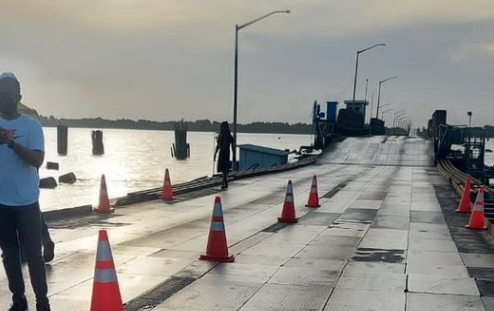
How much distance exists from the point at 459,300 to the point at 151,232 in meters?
5.69

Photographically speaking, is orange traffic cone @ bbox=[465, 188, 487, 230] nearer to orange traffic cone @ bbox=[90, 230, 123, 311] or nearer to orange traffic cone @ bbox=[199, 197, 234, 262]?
orange traffic cone @ bbox=[199, 197, 234, 262]

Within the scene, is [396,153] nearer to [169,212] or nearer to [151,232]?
[169,212]

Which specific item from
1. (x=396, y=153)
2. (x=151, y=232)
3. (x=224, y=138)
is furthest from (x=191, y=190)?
(x=396, y=153)

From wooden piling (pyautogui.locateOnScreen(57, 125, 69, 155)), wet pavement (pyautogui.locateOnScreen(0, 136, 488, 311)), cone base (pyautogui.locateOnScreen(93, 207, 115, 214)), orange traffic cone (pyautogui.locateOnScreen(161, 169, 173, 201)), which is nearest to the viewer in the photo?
wet pavement (pyautogui.locateOnScreen(0, 136, 488, 311))

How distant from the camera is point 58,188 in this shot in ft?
179

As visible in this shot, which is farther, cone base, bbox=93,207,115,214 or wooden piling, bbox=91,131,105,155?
wooden piling, bbox=91,131,105,155

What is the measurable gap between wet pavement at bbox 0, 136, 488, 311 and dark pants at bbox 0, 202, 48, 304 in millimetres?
756

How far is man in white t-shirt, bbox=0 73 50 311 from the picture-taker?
488cm

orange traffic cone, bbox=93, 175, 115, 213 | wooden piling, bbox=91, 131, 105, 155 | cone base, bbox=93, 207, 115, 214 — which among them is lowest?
wooden piling, bbox=91, 131, 105, 155

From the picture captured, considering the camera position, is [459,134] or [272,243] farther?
[459,134]

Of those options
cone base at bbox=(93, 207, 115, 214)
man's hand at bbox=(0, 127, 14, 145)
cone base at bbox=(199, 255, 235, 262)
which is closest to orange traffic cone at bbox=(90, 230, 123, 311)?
man's hand at bbox=(0, 127, 14, 145)

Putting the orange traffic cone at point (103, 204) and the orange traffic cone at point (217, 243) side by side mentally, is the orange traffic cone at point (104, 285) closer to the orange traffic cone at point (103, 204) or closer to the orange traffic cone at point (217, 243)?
the orange traffic cone at point (217, 243)

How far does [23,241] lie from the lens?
4984 millimetres

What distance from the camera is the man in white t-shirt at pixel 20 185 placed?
4.88 meters
